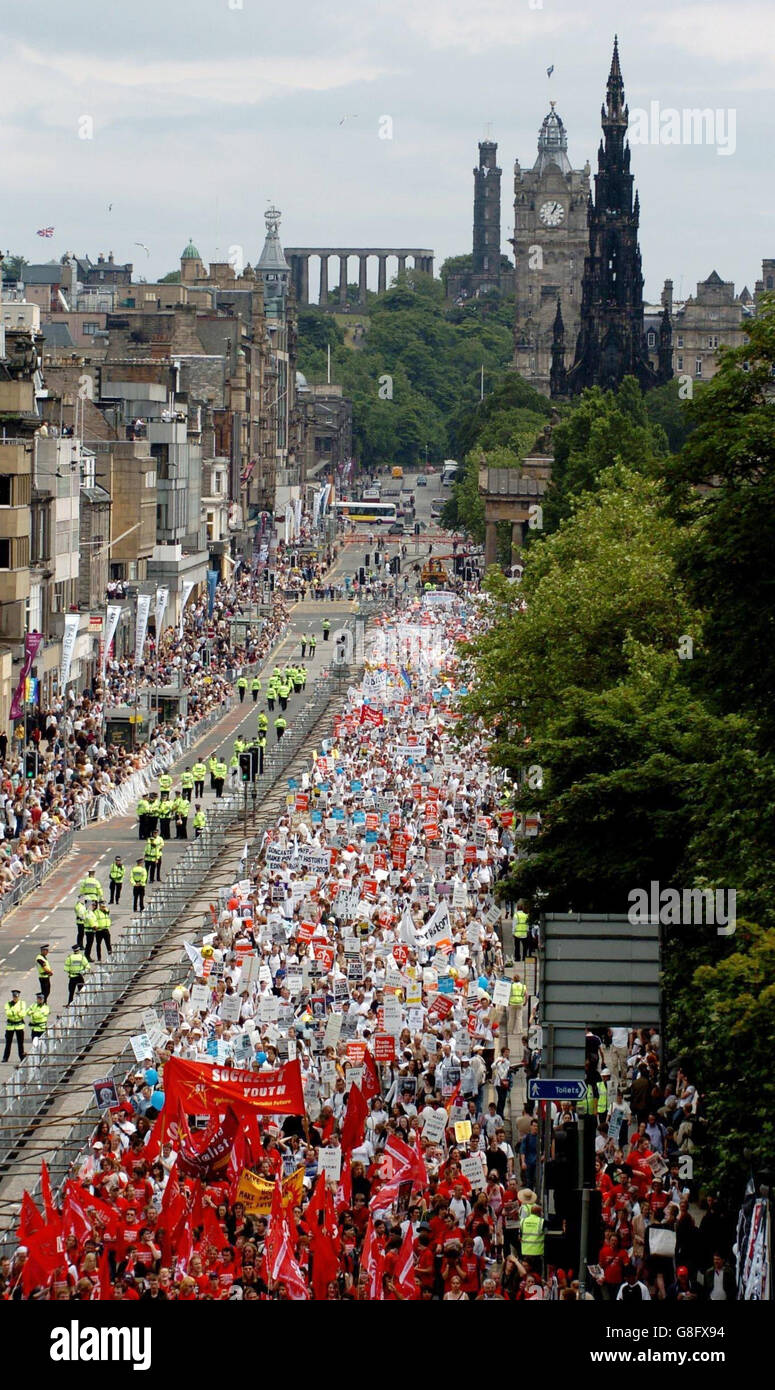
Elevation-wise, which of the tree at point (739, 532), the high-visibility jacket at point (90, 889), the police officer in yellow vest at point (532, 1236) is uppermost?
the tree at point (739, 532)

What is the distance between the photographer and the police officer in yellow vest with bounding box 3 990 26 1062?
38812mm

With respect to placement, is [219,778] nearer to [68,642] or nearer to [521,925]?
[68,642]

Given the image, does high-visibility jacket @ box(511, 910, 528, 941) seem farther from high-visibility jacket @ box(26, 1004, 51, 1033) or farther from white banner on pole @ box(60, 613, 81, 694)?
white banner on pole @ box(60, 613, 81, 694)

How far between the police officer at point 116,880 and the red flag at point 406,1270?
26.4m

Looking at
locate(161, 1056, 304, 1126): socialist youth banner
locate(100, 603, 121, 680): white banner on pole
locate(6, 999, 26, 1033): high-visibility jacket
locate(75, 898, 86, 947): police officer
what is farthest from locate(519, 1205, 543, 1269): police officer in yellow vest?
locate(100, 603, 121, 680): white banner on pole

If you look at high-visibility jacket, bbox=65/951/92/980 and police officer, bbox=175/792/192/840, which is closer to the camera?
high-visibility jacket, bbox=65/951/92/980

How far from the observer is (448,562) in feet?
604

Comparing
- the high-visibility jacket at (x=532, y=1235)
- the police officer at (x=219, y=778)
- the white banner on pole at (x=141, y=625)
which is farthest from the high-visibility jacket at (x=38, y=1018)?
the white banner on pole at (x=141, y=625)

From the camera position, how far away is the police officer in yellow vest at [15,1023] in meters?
38.8

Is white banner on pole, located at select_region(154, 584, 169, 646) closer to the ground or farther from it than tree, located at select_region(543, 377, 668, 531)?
closer to the ground

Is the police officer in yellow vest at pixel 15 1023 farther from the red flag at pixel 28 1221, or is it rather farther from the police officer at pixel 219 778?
the police officer at pixel 219 778

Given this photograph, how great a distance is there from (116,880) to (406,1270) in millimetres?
27081

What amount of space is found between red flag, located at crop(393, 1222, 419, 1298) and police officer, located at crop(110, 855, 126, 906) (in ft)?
86.6
